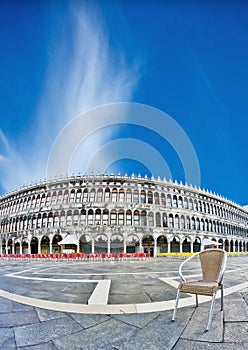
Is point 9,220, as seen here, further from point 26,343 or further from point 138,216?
point 26,343

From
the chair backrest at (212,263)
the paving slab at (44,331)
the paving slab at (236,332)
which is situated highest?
the chair backrest at (212,263)

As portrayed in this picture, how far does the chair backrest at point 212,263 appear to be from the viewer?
3.66 m

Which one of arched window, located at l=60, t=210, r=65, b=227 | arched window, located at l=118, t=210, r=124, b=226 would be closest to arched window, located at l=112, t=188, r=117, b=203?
arched window, located at l=118, t=210, r=124, b=226

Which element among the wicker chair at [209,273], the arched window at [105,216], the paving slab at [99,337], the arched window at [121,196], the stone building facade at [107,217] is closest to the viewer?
the paving slab at [99,337]

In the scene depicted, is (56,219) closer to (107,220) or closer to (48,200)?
(48,200)

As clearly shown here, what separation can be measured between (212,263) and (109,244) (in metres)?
34.0

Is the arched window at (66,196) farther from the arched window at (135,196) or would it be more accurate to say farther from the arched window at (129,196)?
the arched window at (135,196)

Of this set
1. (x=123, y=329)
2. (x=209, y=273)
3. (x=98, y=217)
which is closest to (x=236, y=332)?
(x=209, y=273)

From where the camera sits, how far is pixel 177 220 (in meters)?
41.9

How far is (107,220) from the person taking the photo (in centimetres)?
3778

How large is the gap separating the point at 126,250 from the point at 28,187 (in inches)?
981

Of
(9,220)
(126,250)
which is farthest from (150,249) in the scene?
(9,220)

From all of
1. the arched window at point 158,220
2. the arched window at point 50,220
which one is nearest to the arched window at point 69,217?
the arched window at point 50,220

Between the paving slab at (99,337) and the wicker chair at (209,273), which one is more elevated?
the wicker chair at (209,273)
